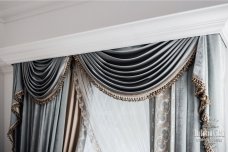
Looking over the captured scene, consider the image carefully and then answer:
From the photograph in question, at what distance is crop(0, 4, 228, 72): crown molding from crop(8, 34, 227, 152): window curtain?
0.23ft

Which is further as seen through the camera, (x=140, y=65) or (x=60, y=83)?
(x=60, y=83)

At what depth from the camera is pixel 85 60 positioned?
2785 millimetres

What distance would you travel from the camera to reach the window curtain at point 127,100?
2.17 metres

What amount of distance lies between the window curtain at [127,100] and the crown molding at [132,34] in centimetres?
7

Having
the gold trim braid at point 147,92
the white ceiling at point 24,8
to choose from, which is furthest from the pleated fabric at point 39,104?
the white ceiling at point 24,8

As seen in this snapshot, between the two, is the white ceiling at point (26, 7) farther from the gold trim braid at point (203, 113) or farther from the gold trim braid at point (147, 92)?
the gold trim braid at point (203, 113)

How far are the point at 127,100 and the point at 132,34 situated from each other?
20.6 inches

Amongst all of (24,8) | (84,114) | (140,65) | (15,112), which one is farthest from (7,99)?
(140,65)

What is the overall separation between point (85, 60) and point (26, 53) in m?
0.67

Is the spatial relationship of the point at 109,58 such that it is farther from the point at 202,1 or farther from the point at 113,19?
the point at 202,1

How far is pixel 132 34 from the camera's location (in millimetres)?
2430

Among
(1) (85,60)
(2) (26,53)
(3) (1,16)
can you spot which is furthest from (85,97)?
(3) (1,16)

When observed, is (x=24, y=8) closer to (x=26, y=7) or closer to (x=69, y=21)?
(x=26, y=7)

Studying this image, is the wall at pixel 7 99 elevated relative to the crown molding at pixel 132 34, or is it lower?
lower
